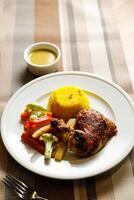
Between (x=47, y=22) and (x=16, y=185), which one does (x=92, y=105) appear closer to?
(x=16, y=185)

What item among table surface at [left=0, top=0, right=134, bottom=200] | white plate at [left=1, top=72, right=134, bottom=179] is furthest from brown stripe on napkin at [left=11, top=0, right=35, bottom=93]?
white plate at [left=1, top=72, right=134, bottom=179]

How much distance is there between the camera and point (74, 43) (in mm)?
1610

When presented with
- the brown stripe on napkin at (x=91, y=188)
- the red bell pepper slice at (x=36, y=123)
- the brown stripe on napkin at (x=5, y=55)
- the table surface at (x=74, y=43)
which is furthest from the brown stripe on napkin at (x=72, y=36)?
the brown stripe on napkin at (x=91, y=188)

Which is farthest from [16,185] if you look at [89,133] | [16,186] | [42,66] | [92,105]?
[42,66]

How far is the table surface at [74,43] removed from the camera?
1.10 m

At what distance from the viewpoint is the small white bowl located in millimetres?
1420

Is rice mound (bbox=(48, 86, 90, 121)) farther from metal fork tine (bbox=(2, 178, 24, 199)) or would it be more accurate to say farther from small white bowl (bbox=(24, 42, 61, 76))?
metal fork tine (bbox=(2, 178, 24, 199))

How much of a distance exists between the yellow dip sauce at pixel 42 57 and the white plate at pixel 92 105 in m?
0.13

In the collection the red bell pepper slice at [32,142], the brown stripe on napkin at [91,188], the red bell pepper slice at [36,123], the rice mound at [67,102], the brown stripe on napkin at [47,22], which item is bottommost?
the brown stripe on napkin at [91,188]

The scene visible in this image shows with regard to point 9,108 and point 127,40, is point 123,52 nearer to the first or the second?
point 127,40

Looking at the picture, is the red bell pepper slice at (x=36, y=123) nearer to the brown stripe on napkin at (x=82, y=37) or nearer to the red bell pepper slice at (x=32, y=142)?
the red bell pepper slice at (x=32, y=142)

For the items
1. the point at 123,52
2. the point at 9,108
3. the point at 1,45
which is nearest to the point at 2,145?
the point at 9,108

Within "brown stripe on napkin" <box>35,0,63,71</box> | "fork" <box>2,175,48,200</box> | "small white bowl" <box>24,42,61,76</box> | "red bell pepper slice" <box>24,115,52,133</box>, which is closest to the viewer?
"fork" <box>2,175,48,200</box>

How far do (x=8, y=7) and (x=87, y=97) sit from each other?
76cm
